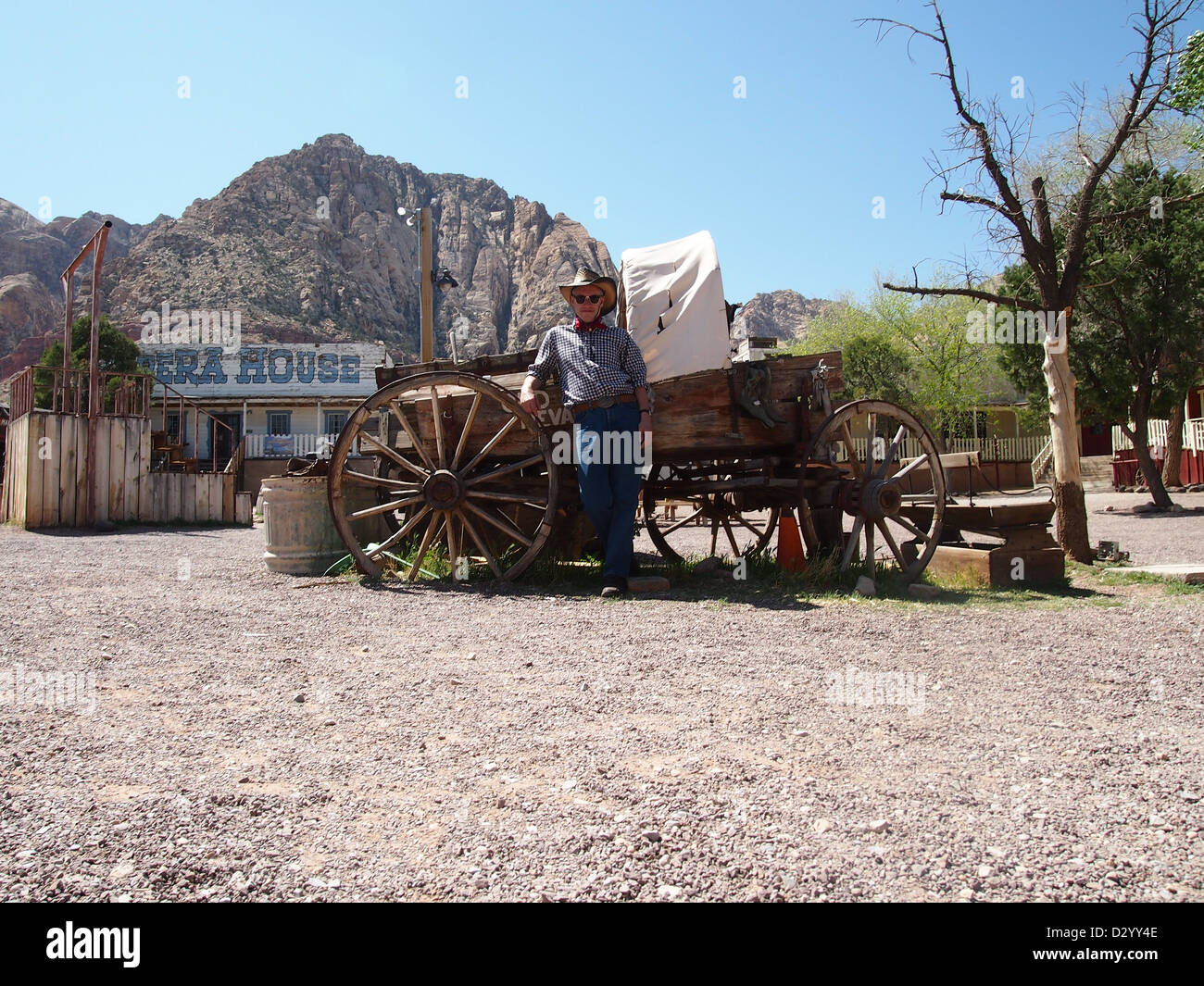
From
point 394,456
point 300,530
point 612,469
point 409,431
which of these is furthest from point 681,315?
point 300,530

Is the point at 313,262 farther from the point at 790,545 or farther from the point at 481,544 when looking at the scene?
the point at 790,545

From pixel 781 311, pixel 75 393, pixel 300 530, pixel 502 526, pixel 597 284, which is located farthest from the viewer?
pixel 781 311

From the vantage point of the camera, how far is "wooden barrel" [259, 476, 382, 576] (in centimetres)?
675

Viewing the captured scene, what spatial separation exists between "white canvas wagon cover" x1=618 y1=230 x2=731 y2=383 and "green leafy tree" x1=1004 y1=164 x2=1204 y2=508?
1050 cm

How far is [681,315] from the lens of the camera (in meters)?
5.85

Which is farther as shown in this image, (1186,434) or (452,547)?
(1186,434)

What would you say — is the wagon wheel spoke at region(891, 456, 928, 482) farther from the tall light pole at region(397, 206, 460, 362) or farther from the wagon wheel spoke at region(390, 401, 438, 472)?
the tall light pole at region(397, 206, 460, 362)

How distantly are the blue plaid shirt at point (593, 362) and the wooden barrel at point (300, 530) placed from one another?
7.59ft

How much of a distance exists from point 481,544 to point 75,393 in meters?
12.1

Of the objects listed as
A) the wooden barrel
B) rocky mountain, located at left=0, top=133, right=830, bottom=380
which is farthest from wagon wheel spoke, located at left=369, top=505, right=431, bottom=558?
rocky mountain, located at left=0, top=133, right=830, bottom=380

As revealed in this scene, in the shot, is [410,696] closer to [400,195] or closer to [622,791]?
[622,791]
